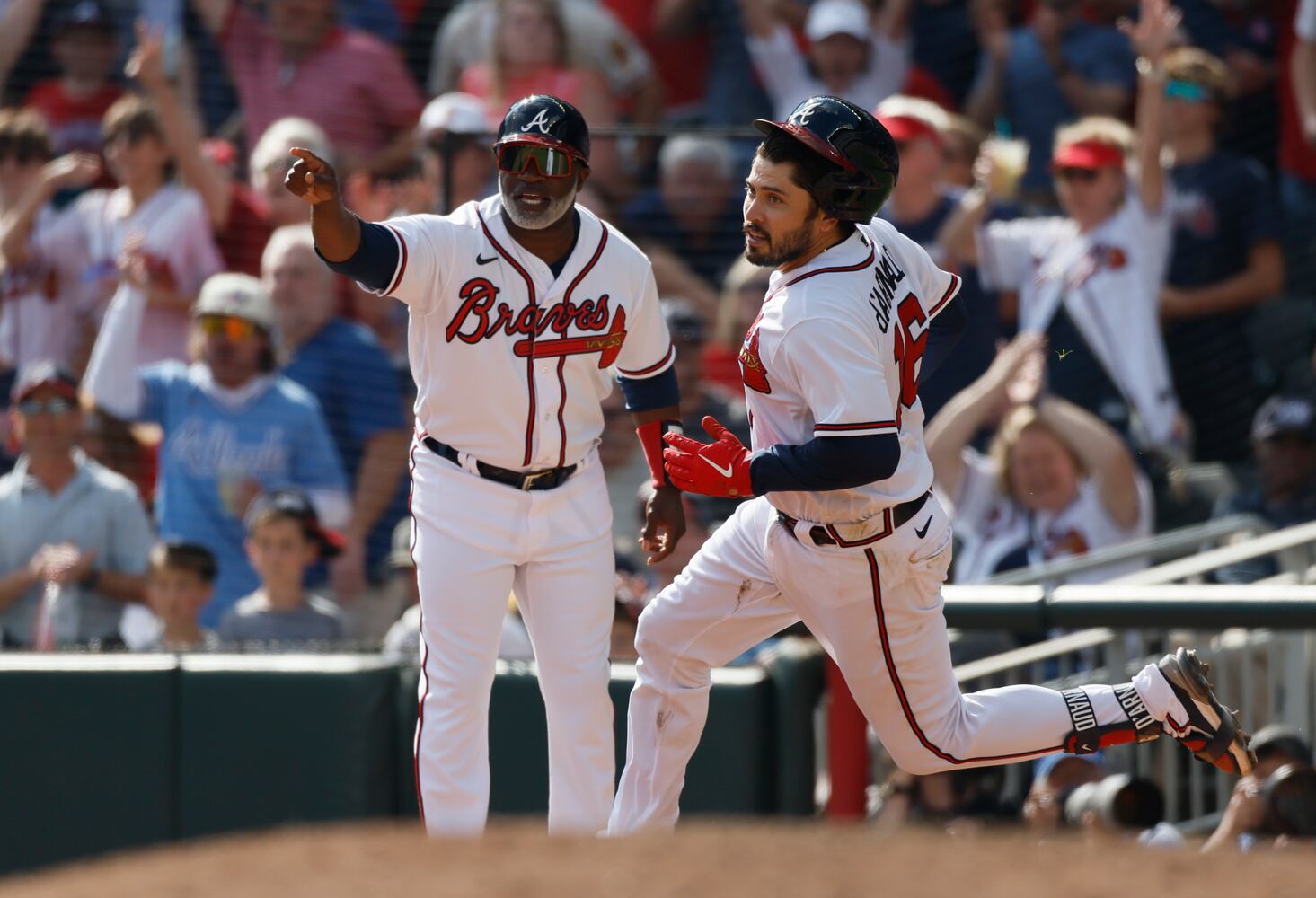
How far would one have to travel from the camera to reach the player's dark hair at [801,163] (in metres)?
3.90

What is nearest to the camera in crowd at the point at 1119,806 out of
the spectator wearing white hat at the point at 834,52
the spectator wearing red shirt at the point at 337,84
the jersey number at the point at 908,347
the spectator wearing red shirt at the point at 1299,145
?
the jersey number at the point at 908,347

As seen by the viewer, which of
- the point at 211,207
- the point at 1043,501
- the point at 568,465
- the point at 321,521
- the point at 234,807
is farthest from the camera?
the point at 211,207

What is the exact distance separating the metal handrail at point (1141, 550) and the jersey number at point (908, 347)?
1.72m

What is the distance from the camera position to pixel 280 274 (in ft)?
23.4

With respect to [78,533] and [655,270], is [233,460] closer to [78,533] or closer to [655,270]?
[78,533]

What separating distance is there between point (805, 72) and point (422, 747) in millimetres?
4525

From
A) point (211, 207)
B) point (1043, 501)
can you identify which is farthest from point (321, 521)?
point (1043, 501)

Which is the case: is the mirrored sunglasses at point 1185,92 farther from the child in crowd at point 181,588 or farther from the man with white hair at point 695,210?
the child in crowd at point 181,588

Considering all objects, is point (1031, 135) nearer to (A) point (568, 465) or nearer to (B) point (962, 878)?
(A) point (568, 465)

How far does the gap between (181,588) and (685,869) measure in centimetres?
409

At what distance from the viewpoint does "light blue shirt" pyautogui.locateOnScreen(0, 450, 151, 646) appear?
6582 mm

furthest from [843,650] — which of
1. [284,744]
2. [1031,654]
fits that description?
[284,744]

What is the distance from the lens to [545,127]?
13.5ft

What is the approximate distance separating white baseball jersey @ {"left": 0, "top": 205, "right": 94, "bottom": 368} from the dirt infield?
17.0ft
